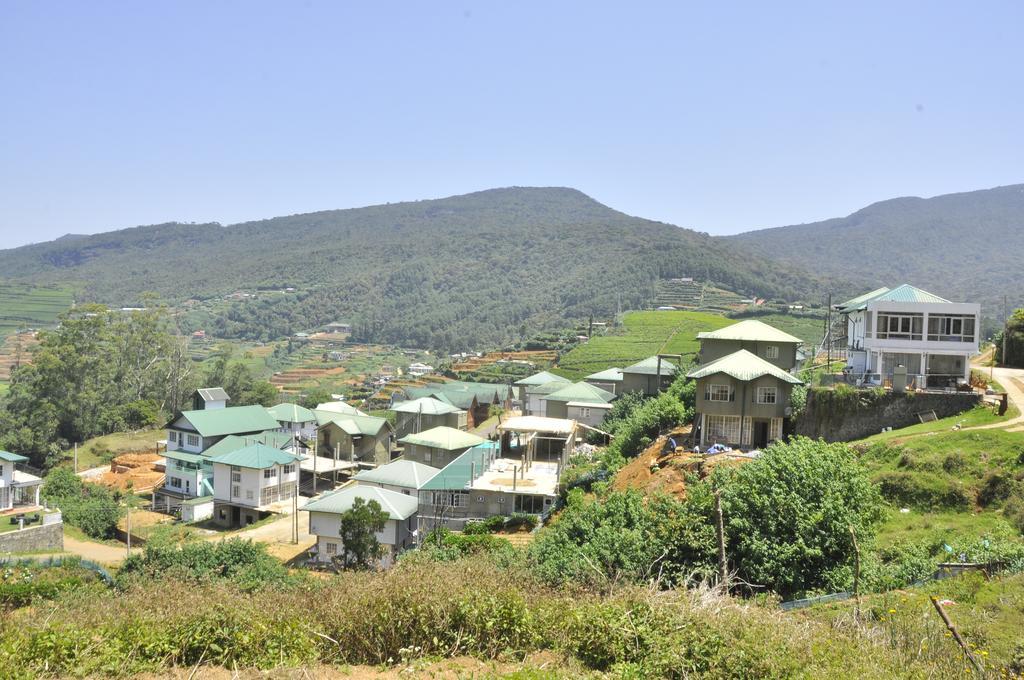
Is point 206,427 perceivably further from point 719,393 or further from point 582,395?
point 719,393

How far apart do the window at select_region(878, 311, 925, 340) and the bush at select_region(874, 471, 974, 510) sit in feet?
26.4

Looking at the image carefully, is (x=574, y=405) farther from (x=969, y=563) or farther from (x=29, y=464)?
(x=29, y=464)

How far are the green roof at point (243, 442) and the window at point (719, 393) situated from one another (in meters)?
21.9

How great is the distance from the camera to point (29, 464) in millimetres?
46625

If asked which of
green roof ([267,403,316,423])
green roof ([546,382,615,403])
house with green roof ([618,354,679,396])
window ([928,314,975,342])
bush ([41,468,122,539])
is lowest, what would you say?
bush ([41,468,122,539])

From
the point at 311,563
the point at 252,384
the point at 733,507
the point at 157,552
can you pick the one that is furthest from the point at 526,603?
the point at 252,384

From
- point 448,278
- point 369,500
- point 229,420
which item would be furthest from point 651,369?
point 448,278

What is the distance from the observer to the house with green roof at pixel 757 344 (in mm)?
28750

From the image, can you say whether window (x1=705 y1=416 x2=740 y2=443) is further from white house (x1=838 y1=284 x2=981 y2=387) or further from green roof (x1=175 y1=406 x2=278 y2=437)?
green roof (x1=175 y1=406 x2=278 y2=437)

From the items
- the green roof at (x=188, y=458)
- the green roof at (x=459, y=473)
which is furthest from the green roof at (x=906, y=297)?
the green roof at (x=188, y=458)

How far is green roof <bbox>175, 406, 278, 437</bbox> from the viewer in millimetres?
40250

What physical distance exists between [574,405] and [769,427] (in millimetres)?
17359

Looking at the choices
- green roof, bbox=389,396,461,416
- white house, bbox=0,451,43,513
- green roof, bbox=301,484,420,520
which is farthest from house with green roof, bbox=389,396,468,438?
green roof, bbox=301,484,420,520

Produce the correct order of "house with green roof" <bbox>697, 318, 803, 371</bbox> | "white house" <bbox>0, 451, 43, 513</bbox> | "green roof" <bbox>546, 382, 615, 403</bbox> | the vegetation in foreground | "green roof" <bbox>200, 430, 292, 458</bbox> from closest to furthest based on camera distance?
the vegetation in foreground, "house with green roof" <bbox>697, 318, 803, 371</bbox>, "white house" <bbox>0, 451, 43, 513</bbox>, "green roof" <bbox>200, 430, 292, 458</bbox>, "green roof" <bbox>546, 382, 615, 403</bbox>
